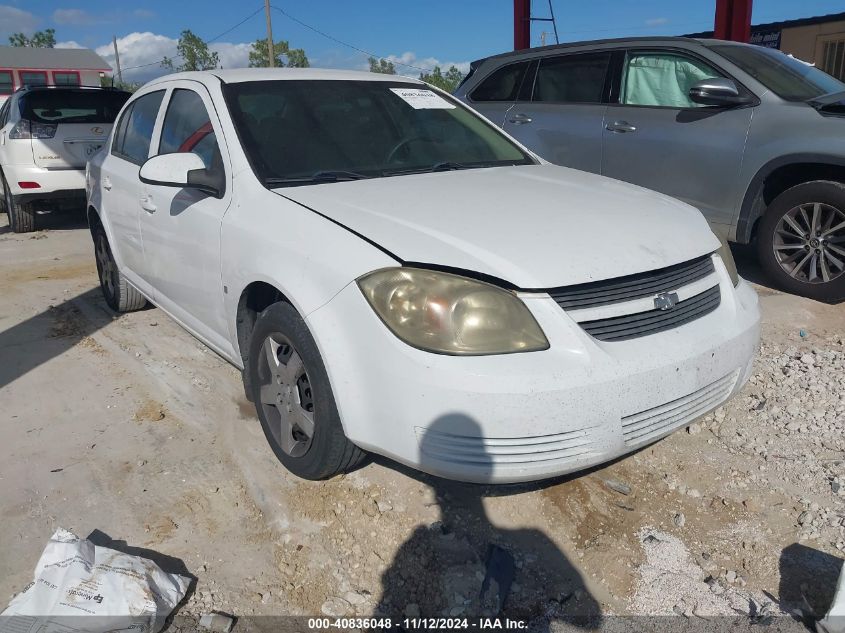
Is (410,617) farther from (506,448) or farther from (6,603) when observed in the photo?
(6,603)

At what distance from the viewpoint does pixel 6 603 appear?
2262 millimetres

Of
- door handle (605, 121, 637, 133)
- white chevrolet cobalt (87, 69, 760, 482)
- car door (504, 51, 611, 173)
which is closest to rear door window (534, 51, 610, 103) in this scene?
car door (504, 51, 611, 173)

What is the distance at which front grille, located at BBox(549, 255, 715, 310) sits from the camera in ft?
7.50

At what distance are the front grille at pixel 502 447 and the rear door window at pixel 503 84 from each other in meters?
4.89

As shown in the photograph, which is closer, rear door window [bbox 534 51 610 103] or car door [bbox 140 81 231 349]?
car door [bbox 140 81 231 349]

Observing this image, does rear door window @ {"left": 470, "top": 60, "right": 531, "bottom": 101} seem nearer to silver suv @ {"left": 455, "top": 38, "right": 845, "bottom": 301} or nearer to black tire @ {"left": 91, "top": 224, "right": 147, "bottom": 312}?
silver suv @ {"left": 455, "top": 38, "right": 845, "bottom": 301}

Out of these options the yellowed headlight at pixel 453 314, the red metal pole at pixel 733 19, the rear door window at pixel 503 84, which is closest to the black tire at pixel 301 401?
the yellowed headlight at pixel 453 314

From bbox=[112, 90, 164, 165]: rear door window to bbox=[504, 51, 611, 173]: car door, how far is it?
10.5 ft

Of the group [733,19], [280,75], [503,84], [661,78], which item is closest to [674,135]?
[661,78]

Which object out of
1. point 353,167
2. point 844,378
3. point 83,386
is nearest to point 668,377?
point 353,167

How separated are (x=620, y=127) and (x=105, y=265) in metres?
4.02

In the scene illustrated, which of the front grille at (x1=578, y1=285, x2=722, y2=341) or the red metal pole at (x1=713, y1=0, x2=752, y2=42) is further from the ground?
the red metal pole at (x1=713, y1=0, x2=752, y2=42)

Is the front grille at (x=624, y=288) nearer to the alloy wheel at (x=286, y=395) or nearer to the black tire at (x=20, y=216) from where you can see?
the alloy wheel at (x=286, y=395)

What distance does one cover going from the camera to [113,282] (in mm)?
4938
